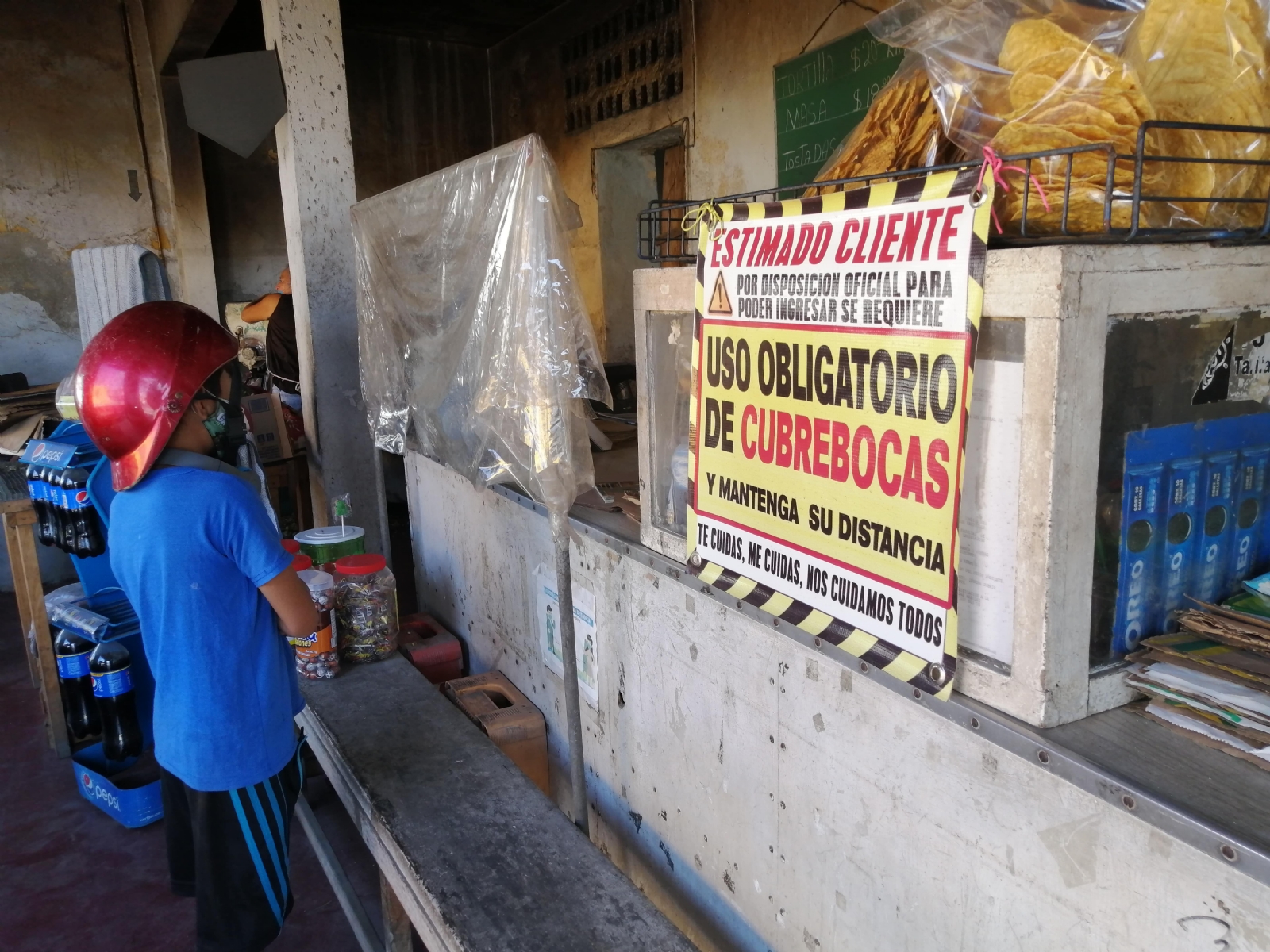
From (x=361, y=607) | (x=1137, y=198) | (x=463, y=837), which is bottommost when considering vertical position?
(x=463, y=837)

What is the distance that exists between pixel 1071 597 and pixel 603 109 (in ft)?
21.5

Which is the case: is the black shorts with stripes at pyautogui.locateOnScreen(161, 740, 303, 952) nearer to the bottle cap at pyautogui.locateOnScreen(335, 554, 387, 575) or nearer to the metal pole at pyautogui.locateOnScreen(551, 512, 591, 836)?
the metal pole at pyautogui.locateOnScreen(551, 512, 591, 836)

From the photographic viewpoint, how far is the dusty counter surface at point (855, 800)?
0.96 meters

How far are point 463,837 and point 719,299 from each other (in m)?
1.30

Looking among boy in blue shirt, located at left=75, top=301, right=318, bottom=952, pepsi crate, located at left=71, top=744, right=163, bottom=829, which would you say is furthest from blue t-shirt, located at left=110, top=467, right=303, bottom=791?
pepsi crate, located at left=71, top=744, right=163, bottom=829

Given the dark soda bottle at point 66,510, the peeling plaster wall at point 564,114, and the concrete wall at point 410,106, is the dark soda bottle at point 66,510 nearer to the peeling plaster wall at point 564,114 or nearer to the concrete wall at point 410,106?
the peeling plaster wall at point 564,114

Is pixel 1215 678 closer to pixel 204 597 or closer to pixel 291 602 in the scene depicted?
pixel 291 602

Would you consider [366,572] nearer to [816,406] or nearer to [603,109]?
[816,406]

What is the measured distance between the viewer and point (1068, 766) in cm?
103

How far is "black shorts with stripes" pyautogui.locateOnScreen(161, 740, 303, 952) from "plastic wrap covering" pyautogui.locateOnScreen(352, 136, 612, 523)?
0.89 m

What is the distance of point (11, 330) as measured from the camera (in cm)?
664

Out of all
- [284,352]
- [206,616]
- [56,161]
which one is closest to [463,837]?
[206,616]

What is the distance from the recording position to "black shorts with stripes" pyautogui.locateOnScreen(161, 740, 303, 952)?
1868 millimetres

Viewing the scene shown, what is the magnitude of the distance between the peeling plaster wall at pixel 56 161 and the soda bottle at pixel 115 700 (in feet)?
15.8
